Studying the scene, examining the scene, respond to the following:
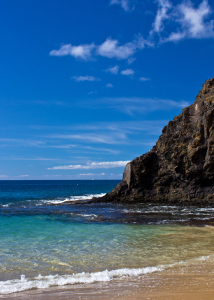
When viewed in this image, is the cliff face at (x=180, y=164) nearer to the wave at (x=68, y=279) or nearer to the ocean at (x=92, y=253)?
the ocean at (x=92, y=253)

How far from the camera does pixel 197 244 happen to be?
10.3 m

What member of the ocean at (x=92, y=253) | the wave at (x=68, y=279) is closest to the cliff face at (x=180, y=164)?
the ocean at (x=92, y=253)

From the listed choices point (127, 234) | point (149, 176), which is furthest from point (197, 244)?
point (149, 176)

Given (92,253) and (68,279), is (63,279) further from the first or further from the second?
(92,253)

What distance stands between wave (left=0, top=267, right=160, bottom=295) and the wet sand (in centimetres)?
26

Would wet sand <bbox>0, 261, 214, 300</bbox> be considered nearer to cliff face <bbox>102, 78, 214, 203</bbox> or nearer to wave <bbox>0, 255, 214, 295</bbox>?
wave <bbox>0, 255, 214, 295</bbox>

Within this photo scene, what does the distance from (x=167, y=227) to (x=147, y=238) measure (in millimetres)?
3410

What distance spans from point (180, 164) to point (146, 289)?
2547 cm

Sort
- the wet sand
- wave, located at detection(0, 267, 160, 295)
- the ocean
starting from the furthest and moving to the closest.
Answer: the ocean, wave, located at detection(0, 267, 160, 295), the wet sand

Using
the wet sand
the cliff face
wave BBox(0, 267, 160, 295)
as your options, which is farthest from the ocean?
the cliff face

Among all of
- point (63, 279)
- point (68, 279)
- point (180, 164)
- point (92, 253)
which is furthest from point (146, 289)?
point (180, 164)

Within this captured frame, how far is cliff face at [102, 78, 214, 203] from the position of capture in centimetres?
2760

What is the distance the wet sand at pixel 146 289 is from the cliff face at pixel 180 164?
73.1ft

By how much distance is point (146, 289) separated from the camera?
5.88m
